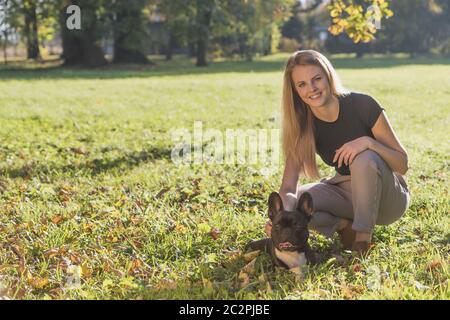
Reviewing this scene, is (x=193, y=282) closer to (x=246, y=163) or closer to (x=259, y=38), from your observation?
(x=246, y=163)

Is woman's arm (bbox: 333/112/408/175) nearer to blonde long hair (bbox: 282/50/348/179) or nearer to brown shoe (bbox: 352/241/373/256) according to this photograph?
blonde long hair (bbox: 282/50/348/179)

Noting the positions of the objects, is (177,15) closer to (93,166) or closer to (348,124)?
(93,166)

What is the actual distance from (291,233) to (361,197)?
0.76 metres

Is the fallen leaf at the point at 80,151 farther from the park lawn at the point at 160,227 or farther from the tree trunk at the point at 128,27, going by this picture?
the tree trunk at the point at 128,27

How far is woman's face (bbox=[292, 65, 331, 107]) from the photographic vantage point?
4.48 meters

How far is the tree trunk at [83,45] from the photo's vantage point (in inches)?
1368

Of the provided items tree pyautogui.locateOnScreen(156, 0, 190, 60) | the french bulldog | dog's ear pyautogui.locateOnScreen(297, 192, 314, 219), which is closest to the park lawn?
the french bulldog

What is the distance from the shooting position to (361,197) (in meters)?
4.47

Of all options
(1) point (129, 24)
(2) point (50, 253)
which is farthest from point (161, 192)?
(1) point (129, 24)

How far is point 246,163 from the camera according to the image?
861 cm

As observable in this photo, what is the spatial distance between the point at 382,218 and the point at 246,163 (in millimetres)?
3943

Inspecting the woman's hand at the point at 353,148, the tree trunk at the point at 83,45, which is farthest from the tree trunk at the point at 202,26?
the woman's hand at the point at 353,148

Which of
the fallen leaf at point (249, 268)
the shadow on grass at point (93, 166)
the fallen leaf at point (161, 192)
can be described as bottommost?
the shadow on grass at point (93, 166)

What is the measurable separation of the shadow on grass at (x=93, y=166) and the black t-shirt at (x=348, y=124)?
3.91 m
